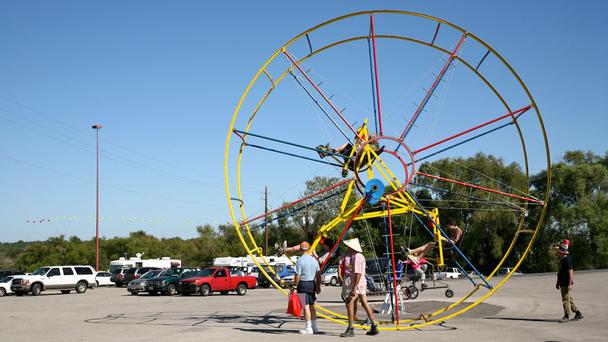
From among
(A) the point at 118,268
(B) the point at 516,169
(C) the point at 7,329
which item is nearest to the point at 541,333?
(C) the point at 7,329

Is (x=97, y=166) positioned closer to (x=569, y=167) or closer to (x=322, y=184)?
(x=322, y=184)

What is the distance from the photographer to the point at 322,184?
182ft

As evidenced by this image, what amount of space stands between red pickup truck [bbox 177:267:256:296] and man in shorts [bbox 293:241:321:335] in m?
18.5

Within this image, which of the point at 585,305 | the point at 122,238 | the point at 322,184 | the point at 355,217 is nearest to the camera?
the point at 355,217

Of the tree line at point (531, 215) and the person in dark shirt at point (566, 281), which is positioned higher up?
the tree line at point (531, 215)

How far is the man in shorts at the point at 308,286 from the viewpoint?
38.6 feet

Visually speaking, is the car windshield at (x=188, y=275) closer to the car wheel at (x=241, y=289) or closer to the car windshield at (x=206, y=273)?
the car windshield at (x=206, y=273)

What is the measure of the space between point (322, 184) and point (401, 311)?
39.5 metres

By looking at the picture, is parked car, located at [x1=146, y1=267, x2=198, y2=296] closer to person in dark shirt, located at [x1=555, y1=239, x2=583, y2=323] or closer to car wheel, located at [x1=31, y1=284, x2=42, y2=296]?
car wheel, located at [x1=31, y1=284, x2=42, y2=296]

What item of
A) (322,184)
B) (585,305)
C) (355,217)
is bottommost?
(585,305)

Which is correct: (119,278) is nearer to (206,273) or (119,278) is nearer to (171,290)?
(171,290)

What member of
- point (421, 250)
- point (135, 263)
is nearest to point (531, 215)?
point (135, 263)

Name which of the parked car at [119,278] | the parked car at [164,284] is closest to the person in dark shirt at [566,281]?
the parked car at [164,284]

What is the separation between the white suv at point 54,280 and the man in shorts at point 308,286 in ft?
84.4
